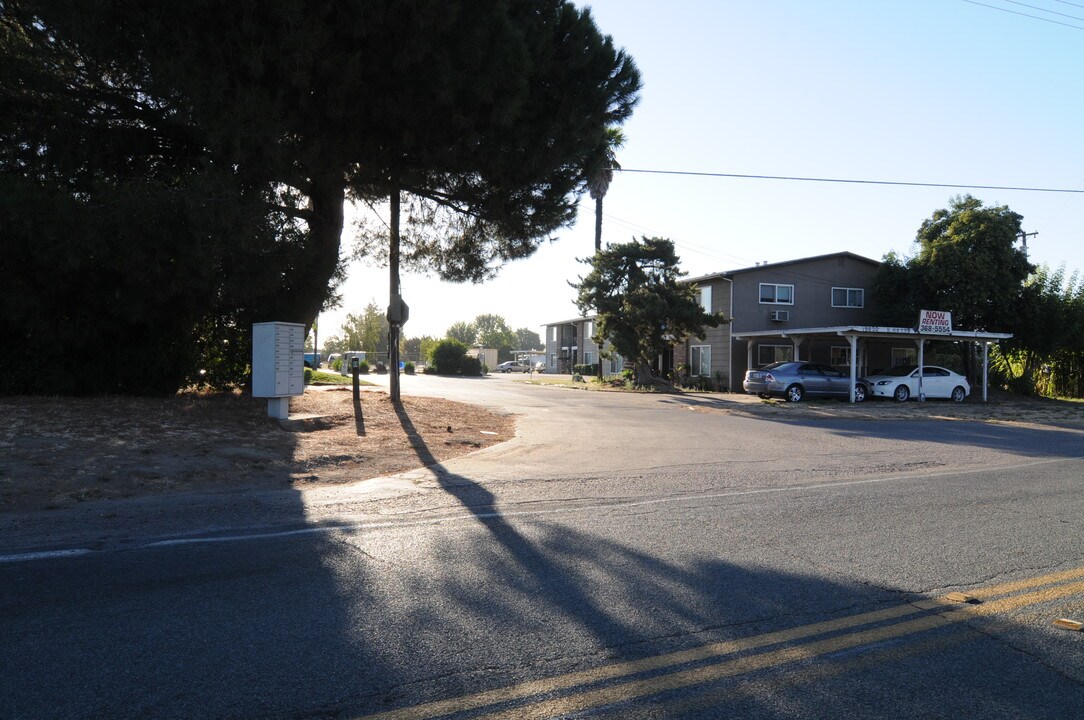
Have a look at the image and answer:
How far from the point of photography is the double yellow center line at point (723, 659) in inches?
132

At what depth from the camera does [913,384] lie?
28016 millimetres

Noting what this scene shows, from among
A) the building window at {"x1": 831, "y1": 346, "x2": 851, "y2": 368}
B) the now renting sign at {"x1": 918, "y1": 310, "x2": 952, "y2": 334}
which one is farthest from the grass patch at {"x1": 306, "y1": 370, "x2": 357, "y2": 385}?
the now renting sign at {"x1": 918, "y1": 310, "x2": 952, "y2": 334}

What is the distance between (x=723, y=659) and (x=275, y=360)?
10.6 metres

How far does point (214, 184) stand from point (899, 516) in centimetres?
1064

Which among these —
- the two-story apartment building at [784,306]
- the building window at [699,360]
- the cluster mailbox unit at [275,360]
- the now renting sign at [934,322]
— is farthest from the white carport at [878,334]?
the cluster mailbox unit at [275,360]

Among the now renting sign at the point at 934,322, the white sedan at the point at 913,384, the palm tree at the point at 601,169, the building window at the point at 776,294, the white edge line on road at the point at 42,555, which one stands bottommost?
the white edge line on road at the point at 42,555

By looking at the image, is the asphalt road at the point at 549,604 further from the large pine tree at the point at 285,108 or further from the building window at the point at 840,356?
the building window at the point at 840,356

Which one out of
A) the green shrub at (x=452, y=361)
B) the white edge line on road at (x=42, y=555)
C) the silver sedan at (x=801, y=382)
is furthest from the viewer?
the green shrub at (x=452, y=361)

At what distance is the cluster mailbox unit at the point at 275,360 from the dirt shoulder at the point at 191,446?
59 cm

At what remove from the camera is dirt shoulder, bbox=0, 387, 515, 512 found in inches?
329

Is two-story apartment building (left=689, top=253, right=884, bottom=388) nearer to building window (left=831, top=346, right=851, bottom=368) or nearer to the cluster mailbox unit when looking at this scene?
building window (left=831, top=346, right=851, bottom=368)

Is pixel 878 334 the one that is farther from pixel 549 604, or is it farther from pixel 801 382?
pixel 549 604

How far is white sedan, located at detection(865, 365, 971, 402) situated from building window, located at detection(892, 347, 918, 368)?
7.72m

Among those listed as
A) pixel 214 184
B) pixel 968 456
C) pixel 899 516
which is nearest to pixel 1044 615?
pixel 899 516
